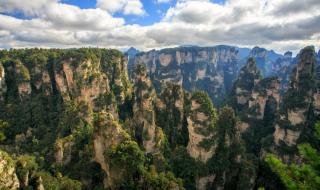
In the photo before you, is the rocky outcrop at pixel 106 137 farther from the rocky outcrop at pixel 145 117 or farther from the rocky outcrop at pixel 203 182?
the rocky outcrop at pixel 203 182

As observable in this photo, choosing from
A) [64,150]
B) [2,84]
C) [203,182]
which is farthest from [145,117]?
[2,84]

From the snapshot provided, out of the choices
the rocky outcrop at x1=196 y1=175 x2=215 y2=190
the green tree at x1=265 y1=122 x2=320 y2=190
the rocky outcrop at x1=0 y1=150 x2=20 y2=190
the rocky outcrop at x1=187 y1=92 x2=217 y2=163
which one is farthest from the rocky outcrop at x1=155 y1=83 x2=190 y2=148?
the green tree at x1=265 y1=122 x2=320 y2=190

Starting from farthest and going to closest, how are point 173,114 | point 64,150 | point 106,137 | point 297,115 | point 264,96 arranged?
point 264,96, point 173,114, point 297,115, point 64,150, point 106,137

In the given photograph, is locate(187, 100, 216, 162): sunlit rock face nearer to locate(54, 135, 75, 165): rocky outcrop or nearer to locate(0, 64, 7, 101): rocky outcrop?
locate(54, 135, 75, 165): rocky outcrop

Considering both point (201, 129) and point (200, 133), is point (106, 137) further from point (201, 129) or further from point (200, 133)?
point (201, 129)

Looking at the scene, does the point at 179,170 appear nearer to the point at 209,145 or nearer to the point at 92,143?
the point at 209,145

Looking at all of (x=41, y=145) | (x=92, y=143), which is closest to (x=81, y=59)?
(x=41, y=145)
